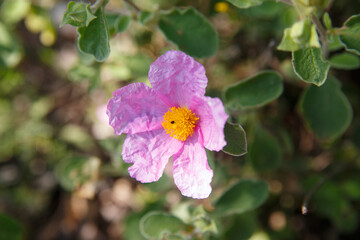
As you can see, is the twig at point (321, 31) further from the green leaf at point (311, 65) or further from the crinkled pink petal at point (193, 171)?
the crinkled pink petal at point (193, 171)

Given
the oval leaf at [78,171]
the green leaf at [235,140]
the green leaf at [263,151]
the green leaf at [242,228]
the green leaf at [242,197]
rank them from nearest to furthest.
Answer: the green leaf at [235,140]
the green leaf at [242,197]
the green leaf at [242,228]
the green leaf at [263,151]
the oval leaf at [78,171]

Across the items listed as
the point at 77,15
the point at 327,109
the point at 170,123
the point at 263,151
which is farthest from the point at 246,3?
the point at 263,151

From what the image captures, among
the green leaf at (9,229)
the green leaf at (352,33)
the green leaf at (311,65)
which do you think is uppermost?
the green leaf at (352,33)

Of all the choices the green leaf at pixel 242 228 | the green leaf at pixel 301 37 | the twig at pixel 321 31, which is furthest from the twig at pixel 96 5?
the green leaf at pixel 242 228

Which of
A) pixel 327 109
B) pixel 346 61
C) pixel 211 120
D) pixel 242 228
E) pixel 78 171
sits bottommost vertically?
pixel 242 228

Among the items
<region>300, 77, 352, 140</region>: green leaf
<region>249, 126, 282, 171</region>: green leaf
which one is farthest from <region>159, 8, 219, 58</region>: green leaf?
<region>249, 126, 282, 171</region>: green leaf

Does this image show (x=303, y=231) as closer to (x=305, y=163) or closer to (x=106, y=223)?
(x=305, y=163)

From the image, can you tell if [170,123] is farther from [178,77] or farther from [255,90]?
[255,90]

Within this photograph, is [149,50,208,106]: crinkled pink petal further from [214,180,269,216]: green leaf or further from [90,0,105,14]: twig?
[214,180,269,216]: green leaf
